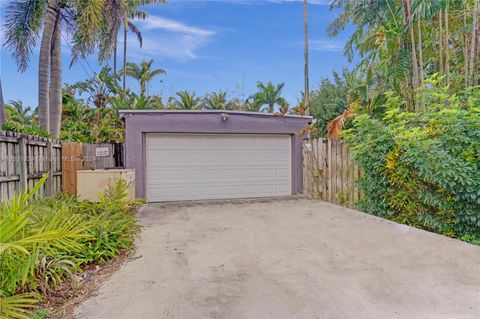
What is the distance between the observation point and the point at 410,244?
418cm

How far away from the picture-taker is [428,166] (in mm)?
4754

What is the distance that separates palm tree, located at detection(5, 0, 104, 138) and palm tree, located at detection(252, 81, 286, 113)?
1353 centimetres

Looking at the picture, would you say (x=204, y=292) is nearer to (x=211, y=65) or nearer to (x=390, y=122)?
(x=390, y=122)

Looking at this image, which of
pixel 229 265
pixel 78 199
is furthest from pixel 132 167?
pixel 229 265

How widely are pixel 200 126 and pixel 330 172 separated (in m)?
3.52

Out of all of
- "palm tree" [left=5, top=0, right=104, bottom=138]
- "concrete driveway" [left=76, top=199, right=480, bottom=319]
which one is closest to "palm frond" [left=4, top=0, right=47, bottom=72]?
"palm tree" [left=5, top=0, right=104, bottom=138]

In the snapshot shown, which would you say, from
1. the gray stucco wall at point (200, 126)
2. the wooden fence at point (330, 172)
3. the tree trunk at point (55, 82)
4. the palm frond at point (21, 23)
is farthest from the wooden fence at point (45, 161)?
the wooden fence at point (330, 172)

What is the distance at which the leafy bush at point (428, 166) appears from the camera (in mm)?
4523

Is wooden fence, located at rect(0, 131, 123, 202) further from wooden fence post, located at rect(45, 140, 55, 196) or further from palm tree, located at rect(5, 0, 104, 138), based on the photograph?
palm tree, located at rect(5, 0, 104, 138)

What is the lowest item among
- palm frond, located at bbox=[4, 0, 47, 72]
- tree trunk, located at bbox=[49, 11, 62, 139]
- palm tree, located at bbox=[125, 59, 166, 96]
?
tree trunk, located at bbox=[49, 11, 62, 139]

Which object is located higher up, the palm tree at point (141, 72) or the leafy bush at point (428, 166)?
the palm tree at point (141, 72)

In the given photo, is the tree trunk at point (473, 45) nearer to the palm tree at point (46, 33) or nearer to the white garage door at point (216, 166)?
the white garage door at point (216, 166)

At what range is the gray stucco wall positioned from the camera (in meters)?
8.13

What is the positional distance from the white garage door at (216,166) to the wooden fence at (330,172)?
73 cm
